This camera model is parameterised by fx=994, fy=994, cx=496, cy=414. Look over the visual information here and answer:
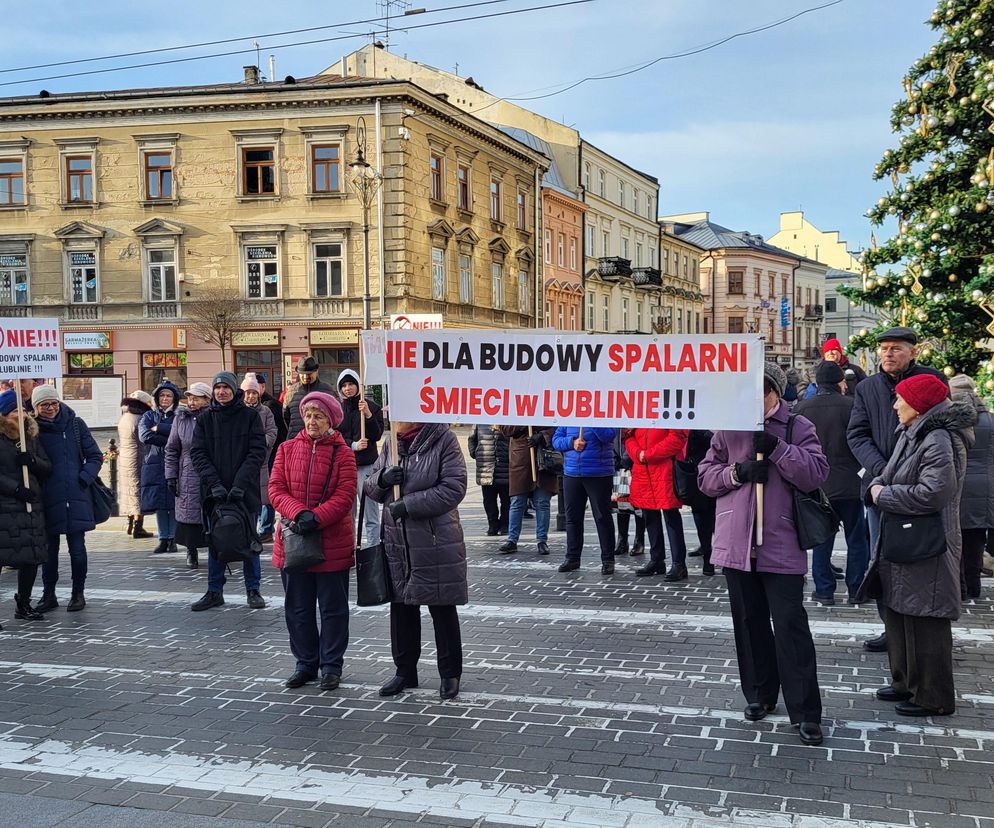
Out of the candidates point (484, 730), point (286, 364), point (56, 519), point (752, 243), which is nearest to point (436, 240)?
point (286, 364)

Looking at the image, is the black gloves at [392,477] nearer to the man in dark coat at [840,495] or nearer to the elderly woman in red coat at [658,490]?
the man in dark coat at [840,495]

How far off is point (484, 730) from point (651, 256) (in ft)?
215

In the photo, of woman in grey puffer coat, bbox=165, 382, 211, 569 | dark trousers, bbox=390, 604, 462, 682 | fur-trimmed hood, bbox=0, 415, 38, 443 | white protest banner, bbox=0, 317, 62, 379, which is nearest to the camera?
dark trousers, bbox=390, 604, 462, 682

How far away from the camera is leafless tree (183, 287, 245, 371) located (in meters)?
36.0

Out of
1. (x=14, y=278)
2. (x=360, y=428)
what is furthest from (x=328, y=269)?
(x=360, y=428)

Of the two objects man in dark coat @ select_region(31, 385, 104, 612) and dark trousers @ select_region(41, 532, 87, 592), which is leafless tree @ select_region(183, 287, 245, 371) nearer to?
man in dark coat @ select_region(31, 385, 104, 612)

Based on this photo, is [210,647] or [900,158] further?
[900,158]

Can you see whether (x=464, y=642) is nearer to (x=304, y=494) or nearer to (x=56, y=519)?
(x=304, y=494)

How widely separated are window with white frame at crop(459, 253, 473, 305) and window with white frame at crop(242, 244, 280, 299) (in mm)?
7977

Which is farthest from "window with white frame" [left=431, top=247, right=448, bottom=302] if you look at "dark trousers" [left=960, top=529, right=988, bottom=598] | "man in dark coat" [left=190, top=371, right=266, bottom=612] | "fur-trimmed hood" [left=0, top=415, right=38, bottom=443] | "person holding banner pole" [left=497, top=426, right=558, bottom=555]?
"dark trousers" [left=960, top=529, right=988, bottom=598]

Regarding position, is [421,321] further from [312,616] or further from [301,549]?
[301,549]

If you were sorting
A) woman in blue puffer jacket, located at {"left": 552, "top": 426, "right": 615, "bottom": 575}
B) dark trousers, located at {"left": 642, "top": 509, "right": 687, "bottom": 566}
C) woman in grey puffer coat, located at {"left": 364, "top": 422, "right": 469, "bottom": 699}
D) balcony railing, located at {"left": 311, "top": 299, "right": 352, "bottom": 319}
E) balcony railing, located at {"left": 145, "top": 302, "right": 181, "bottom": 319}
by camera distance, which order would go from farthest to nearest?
balcony railing, located at {"left": 145, "top": 302, "right": 181, "bottom": 319} < balcony railing, located at {"left": 311, "top": 299, "right": 352, "bottom": 319} < woman in blue puffer jacket, located at {"left": 552, "top": 426, "right": 615, "bottom": 575} < dark trousers, located at {"left": 642, "top": 509, "right": 687, "bottom": 566} < woman in grey puffer coat, located at {"left": 364, "top": 422, "right": 469, "bottom": 699}

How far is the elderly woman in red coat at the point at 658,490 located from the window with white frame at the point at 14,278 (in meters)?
34.9

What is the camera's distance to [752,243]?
8406cm
